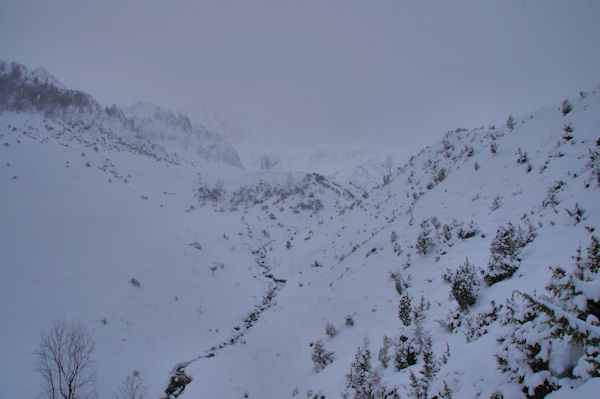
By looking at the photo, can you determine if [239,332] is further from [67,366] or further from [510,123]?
[510,123]

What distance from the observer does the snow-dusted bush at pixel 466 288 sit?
20.5 feet

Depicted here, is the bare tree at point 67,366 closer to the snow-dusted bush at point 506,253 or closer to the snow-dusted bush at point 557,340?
the snow-dusted bush at point 557,340

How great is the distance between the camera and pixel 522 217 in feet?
26.8

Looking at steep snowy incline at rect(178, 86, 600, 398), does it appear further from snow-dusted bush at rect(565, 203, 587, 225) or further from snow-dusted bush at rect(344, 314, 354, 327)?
snow-dusted bush at rect(344, 314, 354, 327)

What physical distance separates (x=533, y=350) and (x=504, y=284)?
3.17 metres

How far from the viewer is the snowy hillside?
14.0 ft

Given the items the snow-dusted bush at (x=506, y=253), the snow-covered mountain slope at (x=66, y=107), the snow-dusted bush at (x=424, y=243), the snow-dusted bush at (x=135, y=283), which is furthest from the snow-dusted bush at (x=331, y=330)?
the snow-covered mountain slope at (x=66, y=107)

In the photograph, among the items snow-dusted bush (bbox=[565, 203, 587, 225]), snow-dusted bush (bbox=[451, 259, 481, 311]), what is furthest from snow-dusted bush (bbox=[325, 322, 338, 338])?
snow-dusted bush (bbox=[565, 203, 587, 225])

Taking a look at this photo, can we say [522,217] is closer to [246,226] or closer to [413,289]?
[413,289]

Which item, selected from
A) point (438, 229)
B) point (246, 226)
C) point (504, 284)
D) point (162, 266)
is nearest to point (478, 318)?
point (504, 284)

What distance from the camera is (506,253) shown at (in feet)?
21.9

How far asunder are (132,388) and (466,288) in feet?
35.4

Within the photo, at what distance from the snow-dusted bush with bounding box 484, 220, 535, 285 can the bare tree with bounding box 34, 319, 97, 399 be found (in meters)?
12.2

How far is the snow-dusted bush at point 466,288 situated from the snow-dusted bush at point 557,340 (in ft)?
8.18
